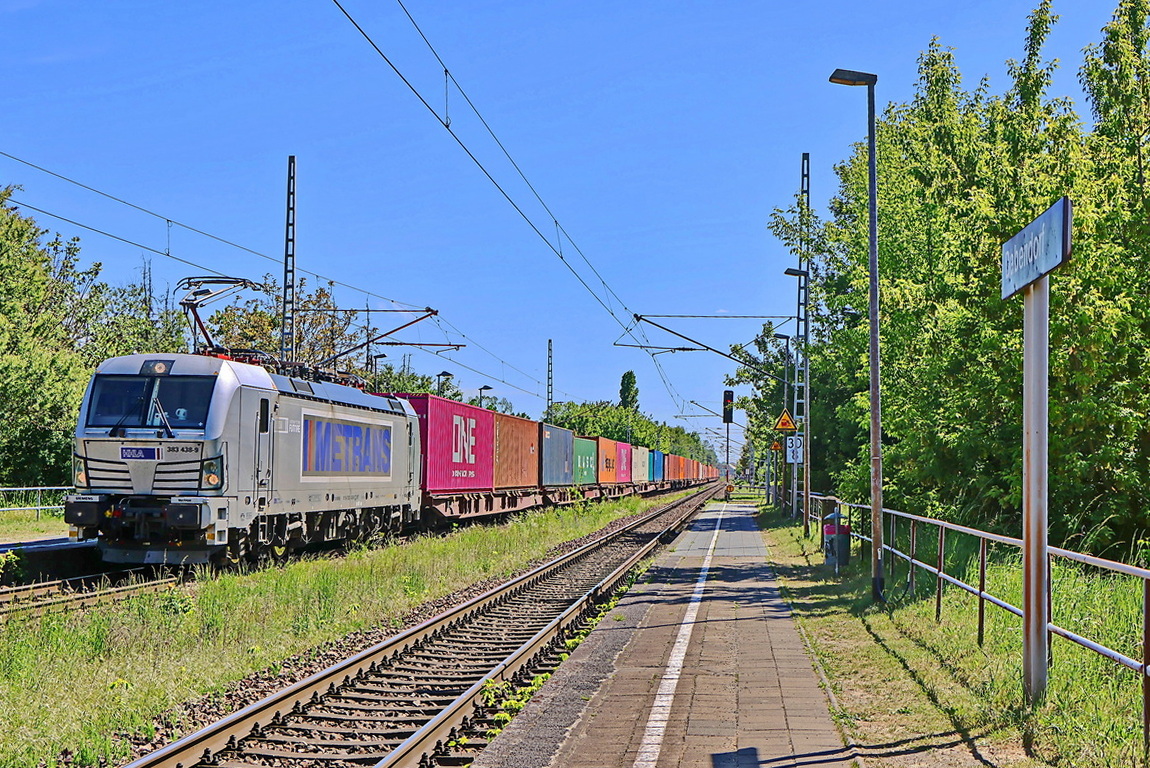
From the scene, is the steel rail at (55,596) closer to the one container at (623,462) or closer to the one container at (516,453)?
the one container at (516,453)

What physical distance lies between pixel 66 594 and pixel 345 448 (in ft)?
24.1

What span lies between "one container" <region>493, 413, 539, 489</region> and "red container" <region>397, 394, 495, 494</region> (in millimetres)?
1075

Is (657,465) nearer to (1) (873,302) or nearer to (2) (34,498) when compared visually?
(2) (34,498)

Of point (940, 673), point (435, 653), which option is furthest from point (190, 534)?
point (940, 673)

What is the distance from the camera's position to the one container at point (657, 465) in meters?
77.1

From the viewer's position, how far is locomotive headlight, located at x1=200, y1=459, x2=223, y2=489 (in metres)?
15.6

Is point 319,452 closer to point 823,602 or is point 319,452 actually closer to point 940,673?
point 823,602

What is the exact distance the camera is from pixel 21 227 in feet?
141

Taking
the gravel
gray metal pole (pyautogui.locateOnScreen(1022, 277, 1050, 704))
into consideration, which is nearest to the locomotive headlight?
the gravel

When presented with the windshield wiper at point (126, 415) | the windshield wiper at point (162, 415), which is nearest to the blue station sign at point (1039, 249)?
the windshield wiper at point (162, 415)

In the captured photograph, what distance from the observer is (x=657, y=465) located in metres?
79.5

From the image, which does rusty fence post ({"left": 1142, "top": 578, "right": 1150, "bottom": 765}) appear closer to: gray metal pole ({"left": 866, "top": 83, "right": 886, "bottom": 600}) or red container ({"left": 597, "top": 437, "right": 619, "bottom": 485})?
gray metal pole ({"left": 866, "top": 83, "right": 886, "bottom": 600})

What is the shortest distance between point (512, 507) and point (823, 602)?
21.0 meters

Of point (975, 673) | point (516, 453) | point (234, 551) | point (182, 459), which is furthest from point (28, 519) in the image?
point (975, 673)
